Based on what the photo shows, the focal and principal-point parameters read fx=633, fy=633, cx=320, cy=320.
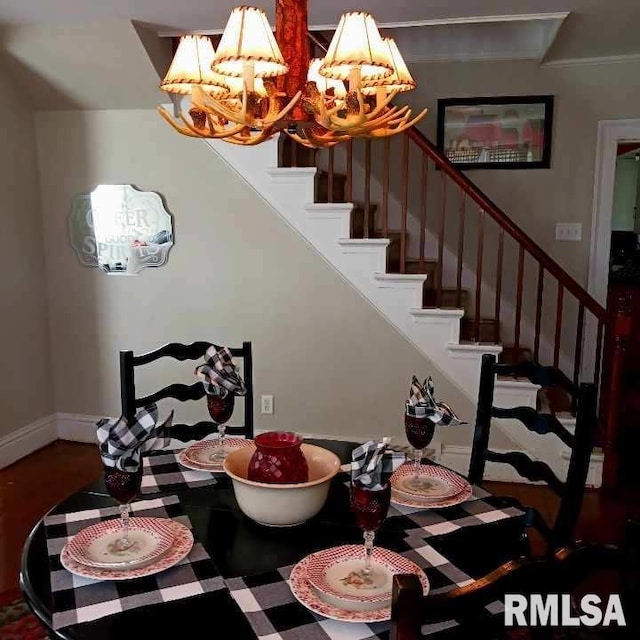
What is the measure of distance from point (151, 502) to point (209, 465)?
23cm

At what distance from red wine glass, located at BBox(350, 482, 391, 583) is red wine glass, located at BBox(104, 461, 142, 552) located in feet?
1.53

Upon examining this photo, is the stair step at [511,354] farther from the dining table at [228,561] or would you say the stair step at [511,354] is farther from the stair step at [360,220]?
the dining table at [228,561]

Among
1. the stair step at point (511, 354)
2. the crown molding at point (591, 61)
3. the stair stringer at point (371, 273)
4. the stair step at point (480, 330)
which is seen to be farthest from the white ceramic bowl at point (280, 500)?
the crown molding at point (591, 61)

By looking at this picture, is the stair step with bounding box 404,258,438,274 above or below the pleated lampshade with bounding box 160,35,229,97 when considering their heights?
below

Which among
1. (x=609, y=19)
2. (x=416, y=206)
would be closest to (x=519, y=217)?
(x=416, y=206)

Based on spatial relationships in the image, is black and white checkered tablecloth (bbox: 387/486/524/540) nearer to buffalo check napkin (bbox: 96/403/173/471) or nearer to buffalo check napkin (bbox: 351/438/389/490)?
buffalo check napkin (bbox: 351/438/389/490)

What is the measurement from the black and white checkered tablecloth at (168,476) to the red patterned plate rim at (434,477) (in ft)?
1.66

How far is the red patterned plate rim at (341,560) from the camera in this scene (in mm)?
1211

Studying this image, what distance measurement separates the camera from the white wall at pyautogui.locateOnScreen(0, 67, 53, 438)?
3637 mm

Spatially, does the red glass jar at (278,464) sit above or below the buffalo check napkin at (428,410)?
below

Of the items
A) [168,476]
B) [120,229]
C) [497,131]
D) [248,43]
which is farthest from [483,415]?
[497,131]

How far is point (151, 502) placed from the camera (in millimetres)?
1629

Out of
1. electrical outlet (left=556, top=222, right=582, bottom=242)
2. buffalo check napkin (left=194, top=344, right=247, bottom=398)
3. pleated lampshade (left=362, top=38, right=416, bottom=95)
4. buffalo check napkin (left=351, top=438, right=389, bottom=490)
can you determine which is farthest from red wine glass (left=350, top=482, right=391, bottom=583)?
electrical outlet (left=556, top=222, right=582, bottom=242)

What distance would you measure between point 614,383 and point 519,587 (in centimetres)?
276
